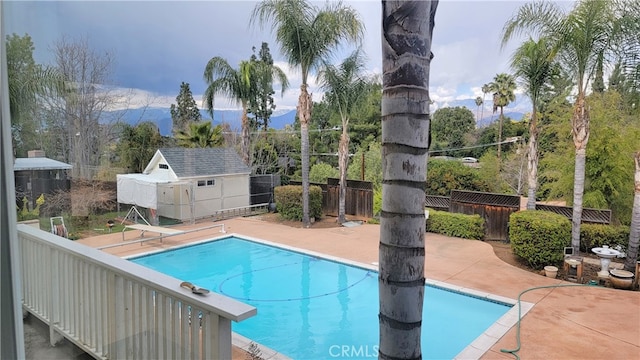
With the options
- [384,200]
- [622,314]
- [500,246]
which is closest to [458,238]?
[500,246]

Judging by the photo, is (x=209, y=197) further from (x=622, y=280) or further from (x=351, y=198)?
(x=622, y=280)

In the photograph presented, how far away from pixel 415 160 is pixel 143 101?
1757 mm

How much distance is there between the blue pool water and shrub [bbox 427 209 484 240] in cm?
303

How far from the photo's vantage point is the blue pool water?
356cm

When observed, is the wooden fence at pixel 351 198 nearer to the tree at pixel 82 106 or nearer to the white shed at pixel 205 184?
the white shed at pixel 205 184

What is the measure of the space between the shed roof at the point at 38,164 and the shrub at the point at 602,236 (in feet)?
24.4

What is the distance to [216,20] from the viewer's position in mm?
2795

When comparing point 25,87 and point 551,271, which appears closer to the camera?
point 25,87

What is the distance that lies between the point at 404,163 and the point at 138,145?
5.86 ft

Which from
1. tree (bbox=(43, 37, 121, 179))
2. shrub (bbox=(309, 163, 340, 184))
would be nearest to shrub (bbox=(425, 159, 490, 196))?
shrub (bbox=(309, 163, 340, 184))

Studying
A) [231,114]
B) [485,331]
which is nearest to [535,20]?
[485,331]

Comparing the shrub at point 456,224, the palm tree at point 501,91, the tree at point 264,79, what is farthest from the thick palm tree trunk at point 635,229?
the palm tree at point 501,91

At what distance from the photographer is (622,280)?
499 cm

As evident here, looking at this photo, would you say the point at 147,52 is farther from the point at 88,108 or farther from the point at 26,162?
the point at 26,162
